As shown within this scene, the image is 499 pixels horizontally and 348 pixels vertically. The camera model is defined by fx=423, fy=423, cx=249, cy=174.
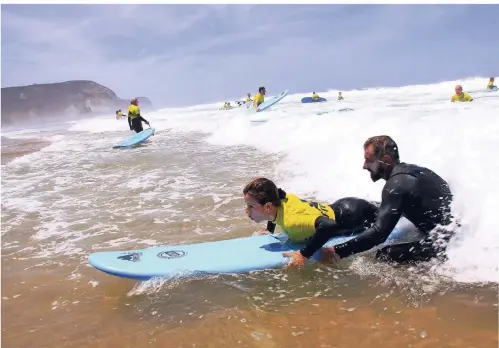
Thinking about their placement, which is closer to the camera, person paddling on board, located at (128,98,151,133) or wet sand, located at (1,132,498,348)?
wet sand, located at (1,132,498,348)

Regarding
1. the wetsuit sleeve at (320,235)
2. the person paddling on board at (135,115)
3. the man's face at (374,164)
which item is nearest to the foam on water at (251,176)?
the man's face at (374,164)

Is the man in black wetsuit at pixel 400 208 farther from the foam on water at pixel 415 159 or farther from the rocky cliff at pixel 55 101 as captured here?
the rocky cliff at pixel 55 101

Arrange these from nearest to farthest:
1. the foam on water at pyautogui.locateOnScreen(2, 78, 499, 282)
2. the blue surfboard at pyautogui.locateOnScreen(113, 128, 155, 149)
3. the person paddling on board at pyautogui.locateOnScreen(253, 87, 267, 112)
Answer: the foam on water at pyautogui.locateOnScreen(2, 78, 499, 282) < the blue surfboard at pyautogui.locateOnScreen(113, 128, 155, 149) < the person paddling on board at pyautogui.locateOnScreen(253, 87, 267, 112)

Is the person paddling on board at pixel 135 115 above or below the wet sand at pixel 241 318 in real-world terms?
above

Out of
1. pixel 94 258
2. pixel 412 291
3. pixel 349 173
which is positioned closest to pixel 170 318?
pixel 94 258

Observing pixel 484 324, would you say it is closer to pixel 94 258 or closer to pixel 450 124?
pixel 94 258

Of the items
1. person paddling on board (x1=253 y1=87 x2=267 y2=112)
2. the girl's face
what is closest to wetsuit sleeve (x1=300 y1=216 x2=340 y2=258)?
the girl's face

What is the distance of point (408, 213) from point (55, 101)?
121m

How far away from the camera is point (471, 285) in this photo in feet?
9.80

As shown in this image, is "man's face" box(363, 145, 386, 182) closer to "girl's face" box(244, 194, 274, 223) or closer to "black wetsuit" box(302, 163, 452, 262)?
"black wetsuit" box(302, 163, 452, 262)

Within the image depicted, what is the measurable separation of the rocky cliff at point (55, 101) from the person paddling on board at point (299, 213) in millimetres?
98767

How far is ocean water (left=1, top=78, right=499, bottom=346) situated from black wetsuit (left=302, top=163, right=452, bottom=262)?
0.53 ft

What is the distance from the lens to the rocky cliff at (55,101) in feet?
322

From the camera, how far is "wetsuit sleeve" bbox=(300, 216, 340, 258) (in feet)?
10.7
